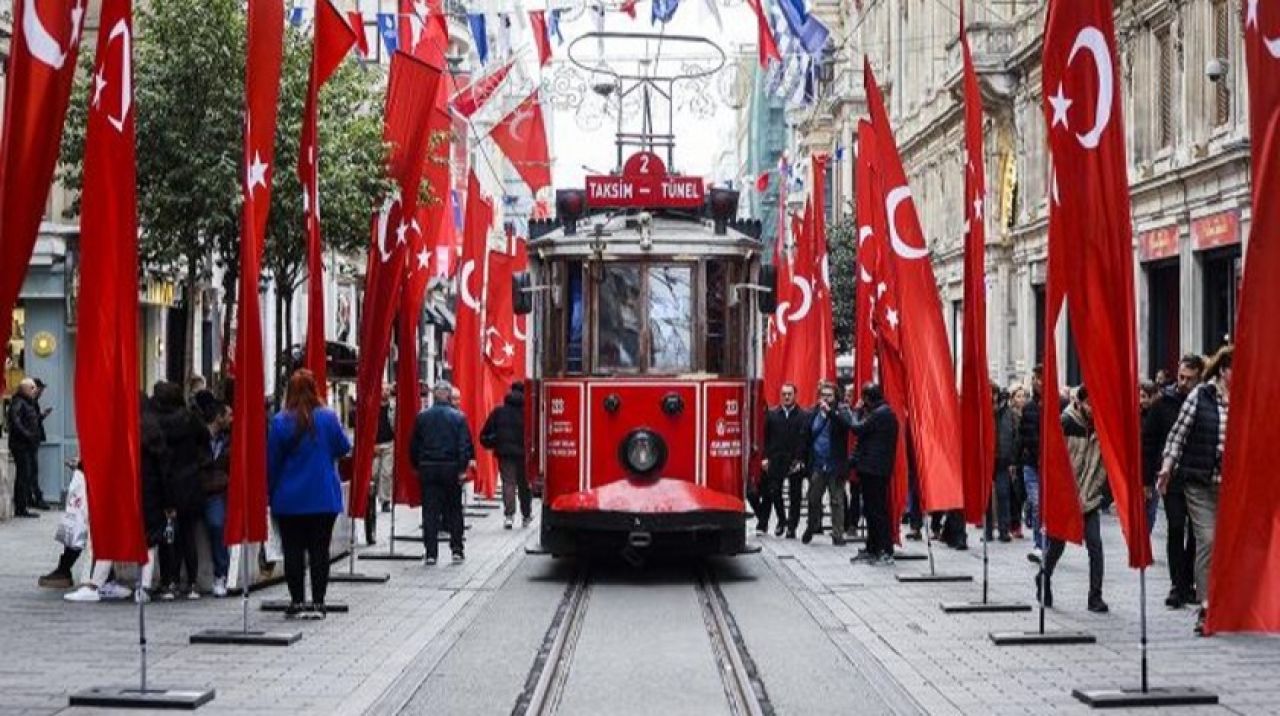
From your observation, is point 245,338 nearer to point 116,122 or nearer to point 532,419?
point 116,122

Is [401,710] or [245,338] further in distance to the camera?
[245,338]

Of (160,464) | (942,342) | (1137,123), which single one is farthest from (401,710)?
(1137,123)

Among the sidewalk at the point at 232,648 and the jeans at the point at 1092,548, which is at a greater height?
the jeans at the point at 1092,548

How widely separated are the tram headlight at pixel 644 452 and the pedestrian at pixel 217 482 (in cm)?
393

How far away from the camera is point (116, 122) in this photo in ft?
33.5

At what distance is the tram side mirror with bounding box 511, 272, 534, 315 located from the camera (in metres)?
19.2

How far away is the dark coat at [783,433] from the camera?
23.8 m

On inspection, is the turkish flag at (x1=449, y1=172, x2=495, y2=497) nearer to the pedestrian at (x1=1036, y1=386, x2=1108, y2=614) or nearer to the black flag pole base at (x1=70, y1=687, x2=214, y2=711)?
the pedestrian at (x1=1036, y1=386, x2=1108, y2=614)

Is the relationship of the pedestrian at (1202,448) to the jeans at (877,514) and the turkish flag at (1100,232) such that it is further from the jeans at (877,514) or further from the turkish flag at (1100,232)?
the jeans at (877,514)

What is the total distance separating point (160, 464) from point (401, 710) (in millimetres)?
5528

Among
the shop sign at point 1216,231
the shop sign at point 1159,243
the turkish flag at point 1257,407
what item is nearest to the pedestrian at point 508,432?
the shop sign at point 1216,231

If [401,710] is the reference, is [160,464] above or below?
above

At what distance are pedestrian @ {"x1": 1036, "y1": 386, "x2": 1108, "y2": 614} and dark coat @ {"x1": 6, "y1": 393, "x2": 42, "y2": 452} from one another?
15740mm

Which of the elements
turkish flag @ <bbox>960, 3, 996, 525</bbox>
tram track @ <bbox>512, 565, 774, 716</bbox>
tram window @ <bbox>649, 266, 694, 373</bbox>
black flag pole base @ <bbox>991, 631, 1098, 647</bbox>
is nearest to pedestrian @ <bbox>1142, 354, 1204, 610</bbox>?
turkish flag @ <bbox>960, 3, 996, 525</bbox>
